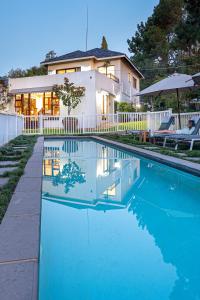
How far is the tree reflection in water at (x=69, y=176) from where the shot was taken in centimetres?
596

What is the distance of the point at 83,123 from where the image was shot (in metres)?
19.9

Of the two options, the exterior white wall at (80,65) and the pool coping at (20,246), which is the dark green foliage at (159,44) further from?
the pool coping at (20,246)

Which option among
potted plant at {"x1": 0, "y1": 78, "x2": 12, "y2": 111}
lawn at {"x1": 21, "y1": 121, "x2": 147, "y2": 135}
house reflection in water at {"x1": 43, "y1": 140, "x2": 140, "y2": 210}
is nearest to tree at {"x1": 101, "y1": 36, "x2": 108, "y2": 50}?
potted plant at {"x1": 0, "y1": 78, "x2": 12, "y2": 111}

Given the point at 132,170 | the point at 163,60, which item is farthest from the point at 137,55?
the point at 132,170

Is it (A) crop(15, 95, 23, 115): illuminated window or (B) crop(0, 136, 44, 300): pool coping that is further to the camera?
(A) crop(15, 95, 23, 115): illuminated window

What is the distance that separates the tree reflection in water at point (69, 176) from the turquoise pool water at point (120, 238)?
0.8 inches

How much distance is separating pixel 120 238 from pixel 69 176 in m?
3.60

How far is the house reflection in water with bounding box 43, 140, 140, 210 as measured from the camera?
15.7 feet

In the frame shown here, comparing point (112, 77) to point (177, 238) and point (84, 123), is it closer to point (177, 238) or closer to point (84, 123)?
point (84, 123)

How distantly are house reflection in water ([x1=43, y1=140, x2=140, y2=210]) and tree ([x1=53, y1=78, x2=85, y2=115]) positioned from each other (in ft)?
41.1

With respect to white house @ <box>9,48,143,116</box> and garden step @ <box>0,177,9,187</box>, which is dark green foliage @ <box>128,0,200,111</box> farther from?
garden step @ <box>0,177,9,187</box>

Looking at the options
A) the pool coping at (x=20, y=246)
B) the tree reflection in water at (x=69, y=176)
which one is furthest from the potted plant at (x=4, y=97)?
the pool coping at (x=20, y=246)

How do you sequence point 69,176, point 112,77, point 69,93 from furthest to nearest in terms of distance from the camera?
point 112,77
point 69,93
point 69,176

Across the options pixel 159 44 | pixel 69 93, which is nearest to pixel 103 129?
pixel 69 93
